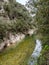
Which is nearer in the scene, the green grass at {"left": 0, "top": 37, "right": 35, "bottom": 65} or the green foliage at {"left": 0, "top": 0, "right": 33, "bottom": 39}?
the green grass at {"left": 0, "top": 37, "right": 35, "bottom": 65}

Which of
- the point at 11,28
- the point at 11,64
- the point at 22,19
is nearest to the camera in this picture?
the point at 11,64

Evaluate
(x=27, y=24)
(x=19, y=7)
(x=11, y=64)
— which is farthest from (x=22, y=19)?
(x=11, y=64)

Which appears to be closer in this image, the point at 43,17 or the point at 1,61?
the point at 43,17

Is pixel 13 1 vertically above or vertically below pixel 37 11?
below

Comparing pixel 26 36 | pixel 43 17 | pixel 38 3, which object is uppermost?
pixel 38 3

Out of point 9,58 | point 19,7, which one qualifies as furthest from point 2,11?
point 9,58

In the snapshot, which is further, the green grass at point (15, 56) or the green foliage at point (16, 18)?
Result: the green foliage at point (16, 18)

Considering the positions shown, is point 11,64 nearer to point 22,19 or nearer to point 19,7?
point 22,19

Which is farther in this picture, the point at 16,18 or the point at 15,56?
the point at 16,18

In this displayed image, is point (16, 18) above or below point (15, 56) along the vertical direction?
above

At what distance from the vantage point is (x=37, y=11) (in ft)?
61.1

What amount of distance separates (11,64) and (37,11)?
6581mm

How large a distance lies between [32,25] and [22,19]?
3420 mm

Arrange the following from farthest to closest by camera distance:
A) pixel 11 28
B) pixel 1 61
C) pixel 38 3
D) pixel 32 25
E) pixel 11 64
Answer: pixel 32 25 < pixel 11 28 < pixel 1 61 < pixel 11 64 < pixel 38 3
